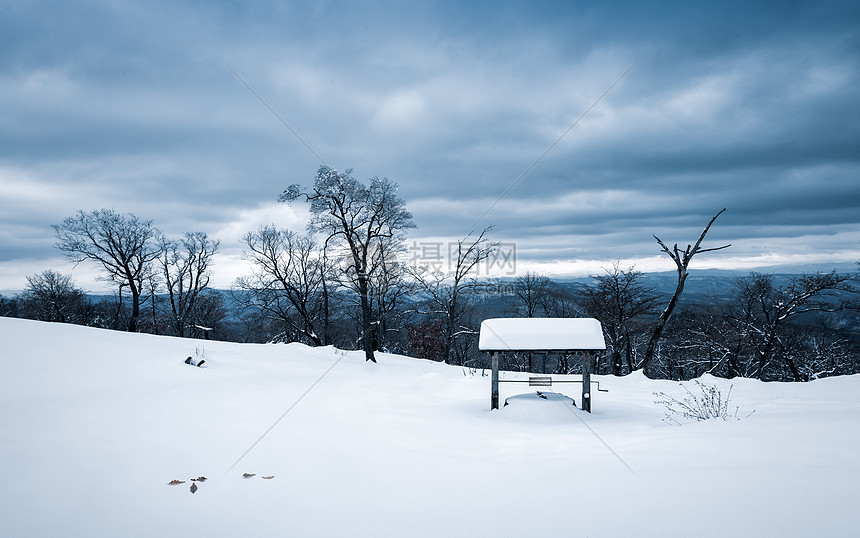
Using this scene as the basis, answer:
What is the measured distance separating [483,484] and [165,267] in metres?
41.4

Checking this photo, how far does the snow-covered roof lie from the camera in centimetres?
1182

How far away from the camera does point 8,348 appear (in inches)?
384

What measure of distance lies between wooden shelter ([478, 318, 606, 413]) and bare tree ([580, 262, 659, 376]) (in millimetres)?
19997

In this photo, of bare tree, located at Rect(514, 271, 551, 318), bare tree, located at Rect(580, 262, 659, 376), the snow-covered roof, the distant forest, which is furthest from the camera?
bare tree, located at Rect(514, 271, 551, 318)

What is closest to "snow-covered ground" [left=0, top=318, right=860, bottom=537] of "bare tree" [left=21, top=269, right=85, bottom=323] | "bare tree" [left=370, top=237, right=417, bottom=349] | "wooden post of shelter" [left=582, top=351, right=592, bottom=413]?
"wooden post of shelter" [left=582, top=351, right=592, bottom=413]

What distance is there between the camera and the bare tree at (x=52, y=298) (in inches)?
1661

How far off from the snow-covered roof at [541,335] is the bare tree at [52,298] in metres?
49.4

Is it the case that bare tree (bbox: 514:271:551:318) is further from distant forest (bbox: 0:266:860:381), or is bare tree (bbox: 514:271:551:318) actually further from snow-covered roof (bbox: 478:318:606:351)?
snow-covered roof (bbox: 478:318:606:351)

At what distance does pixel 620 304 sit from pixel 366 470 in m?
29.8

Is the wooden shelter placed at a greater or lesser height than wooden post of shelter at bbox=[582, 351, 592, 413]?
greater

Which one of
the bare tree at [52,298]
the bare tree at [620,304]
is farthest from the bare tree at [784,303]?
the bare tree at [52,298]

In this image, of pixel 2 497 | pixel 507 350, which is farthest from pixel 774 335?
pixel 2 497

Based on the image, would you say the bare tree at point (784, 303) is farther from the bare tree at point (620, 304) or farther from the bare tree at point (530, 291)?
the bare tree at point (530, 291)

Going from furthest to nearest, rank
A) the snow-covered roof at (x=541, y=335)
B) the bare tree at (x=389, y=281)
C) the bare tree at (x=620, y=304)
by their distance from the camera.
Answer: the bare tree at (x=620, y=304)
the bare tree at (x=389, y=281)
the snow-covered roof at (x=541, y=335)
